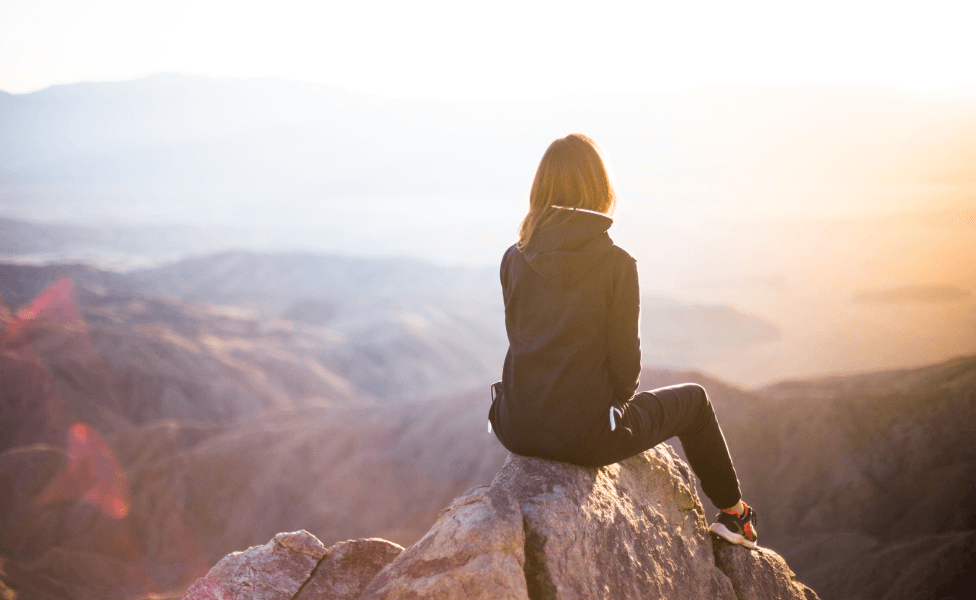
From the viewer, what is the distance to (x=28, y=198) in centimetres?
6912

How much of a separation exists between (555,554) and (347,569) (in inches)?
71.6

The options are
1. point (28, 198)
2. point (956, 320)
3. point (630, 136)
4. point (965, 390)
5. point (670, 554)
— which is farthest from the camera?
point (630, 136)

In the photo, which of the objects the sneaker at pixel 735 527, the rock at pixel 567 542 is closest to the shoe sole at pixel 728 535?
the sneaker at pixel 735 527

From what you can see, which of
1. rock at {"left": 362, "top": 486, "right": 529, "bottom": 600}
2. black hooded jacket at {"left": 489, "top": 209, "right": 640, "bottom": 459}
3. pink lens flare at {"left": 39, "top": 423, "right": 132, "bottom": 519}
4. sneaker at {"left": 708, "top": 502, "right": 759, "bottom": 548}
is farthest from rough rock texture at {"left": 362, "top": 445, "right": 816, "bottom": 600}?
pink lens flare at {"left": 39, "top": 423, "right": 132, "bottom": 519}

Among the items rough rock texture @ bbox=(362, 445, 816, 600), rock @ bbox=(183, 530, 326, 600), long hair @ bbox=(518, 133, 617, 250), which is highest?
long hair @ bbox=(518, 133, 617, 250)

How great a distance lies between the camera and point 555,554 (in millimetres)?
2781

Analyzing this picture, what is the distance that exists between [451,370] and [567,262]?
1901 inches

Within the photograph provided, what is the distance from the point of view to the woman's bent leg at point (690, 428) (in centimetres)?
306

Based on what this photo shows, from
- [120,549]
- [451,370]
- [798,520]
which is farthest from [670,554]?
[451,370]

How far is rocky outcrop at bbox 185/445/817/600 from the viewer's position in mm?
2693

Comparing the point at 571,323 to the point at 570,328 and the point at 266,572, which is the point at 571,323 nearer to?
the point at 570,328

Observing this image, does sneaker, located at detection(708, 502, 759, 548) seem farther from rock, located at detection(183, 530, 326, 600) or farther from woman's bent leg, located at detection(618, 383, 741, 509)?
rock, located at detection(183, 530, 326, 600)

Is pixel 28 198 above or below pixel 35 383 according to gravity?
above

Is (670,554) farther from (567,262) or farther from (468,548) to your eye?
(567,262)
